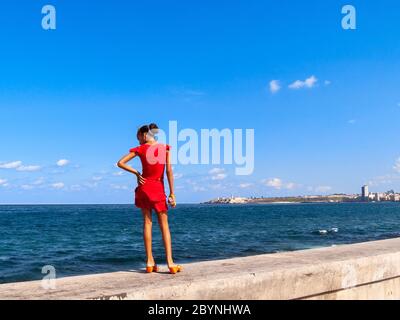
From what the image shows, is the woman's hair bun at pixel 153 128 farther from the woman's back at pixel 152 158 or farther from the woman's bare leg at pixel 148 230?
the woman's bare leg at pixel 148 230

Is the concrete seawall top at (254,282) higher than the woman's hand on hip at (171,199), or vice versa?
the woman's hand on hip at (171,199)

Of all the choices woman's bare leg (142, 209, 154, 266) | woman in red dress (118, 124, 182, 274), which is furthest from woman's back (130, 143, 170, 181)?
woman's bare leg (142, 209, 154, 266)

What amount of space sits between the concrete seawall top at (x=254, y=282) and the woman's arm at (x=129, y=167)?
1053 millimetres

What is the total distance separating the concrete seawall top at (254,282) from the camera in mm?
3893

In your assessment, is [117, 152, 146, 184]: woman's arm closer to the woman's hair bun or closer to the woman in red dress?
the woman in red dress

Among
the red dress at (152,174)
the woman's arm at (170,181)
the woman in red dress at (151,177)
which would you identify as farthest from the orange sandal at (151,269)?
the woman's arm at (170,181)

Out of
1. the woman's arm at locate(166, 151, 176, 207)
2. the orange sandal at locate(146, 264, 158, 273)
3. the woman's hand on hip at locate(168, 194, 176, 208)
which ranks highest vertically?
the woman's arm at locate(166, 151, 176, 207)

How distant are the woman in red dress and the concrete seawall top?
50 centimetres

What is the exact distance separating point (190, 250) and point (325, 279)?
1100 inches

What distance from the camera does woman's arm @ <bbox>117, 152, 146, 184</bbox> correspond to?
198 inches
